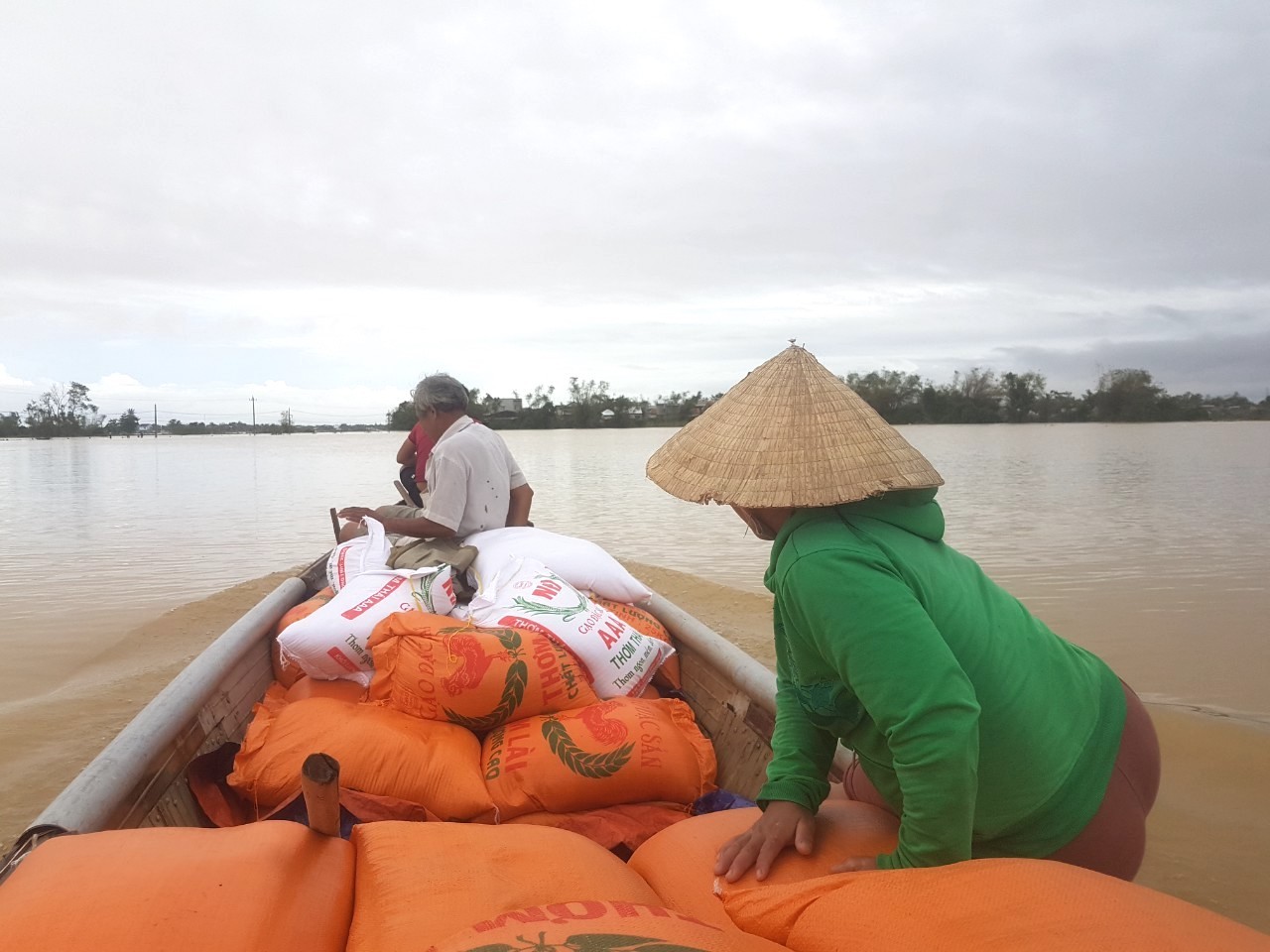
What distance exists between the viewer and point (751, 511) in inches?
57.4

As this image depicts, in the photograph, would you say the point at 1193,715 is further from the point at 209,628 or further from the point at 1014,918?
the point at 209,628

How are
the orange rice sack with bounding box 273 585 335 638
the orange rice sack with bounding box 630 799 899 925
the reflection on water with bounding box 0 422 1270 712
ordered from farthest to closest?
the reflection on water with bounding box 0 422 1270 712
the orange rice sack with bounding box 273 585 335 638
the orange rice sack with bounding box 630 799 899 925

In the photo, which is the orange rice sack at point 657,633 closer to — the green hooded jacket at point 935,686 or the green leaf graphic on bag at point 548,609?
the green leaf graphic on bag at point 548,609

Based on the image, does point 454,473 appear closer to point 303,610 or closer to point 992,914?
point 303,610

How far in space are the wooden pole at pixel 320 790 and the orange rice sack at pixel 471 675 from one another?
0.90m

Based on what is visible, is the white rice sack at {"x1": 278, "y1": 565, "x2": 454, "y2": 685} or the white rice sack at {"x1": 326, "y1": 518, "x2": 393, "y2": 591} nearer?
the white rice sack at {"x1": 278, "y1": 565, "x2": 454, "y2": 685}

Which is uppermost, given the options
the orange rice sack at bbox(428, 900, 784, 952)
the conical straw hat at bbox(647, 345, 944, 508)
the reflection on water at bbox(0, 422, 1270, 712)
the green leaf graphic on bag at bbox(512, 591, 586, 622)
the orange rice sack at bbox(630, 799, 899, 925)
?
the conical straw hat at bbox(647, 345, 944, 508)

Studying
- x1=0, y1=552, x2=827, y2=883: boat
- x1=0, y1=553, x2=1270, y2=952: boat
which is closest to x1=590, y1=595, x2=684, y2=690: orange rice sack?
x1=0, y1=552, x2=827, y2=883: boat

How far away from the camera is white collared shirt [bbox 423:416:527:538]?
3.86 m

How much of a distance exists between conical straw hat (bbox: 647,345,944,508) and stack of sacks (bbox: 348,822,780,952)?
607 mm

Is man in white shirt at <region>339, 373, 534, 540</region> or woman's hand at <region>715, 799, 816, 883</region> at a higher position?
man in white shirt at <region>339, 373, 534, 540</region>

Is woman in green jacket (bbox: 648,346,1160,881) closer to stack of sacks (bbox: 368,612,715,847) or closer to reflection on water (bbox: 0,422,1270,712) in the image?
stack of sacks (bbox: 368,612,715,847)

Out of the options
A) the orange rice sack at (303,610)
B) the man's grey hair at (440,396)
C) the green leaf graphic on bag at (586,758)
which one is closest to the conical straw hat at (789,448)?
the green leaf graphic on bag at (586,758)

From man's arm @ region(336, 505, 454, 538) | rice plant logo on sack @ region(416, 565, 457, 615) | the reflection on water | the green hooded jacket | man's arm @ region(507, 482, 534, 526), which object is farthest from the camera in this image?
the reflection on water
